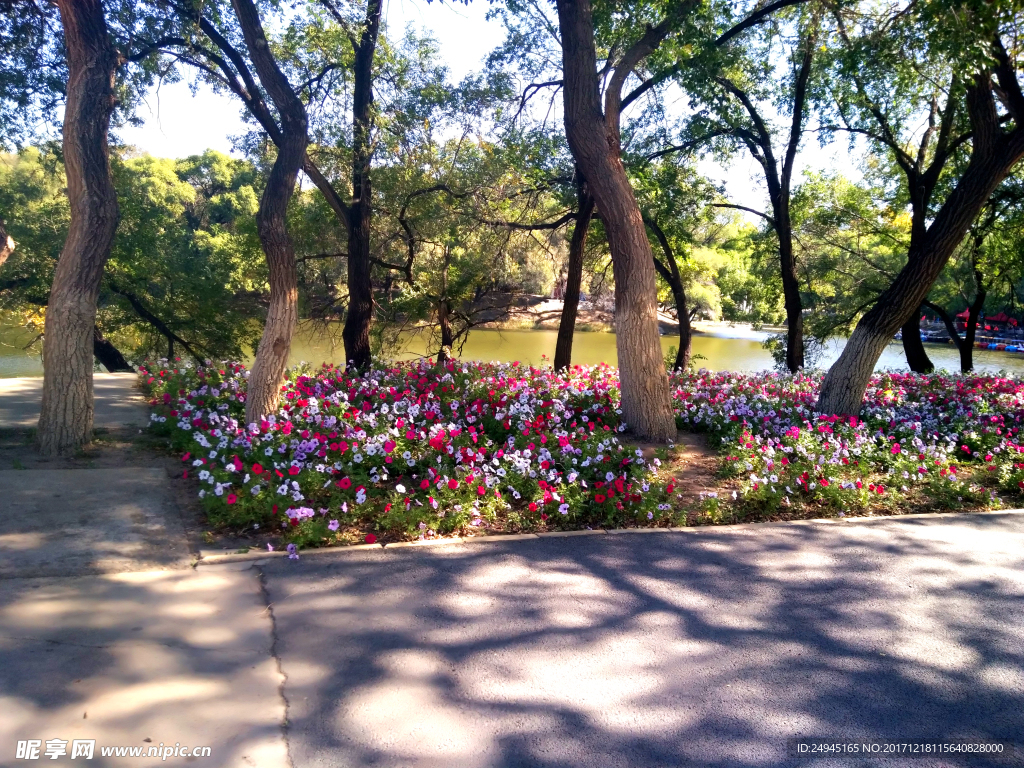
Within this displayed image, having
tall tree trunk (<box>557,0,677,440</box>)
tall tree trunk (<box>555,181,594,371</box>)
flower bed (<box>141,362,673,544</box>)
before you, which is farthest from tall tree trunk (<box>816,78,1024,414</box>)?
tall tree trunk (<box>555,181,594,371</box>)

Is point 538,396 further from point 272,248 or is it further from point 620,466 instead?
point 272,248

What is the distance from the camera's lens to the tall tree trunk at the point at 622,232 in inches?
308

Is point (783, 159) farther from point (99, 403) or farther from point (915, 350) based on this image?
point (99, 403)

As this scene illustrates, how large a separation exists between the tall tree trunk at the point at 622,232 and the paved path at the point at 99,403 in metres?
5.53

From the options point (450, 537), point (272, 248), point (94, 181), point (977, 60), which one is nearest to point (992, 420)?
point (977, 60)

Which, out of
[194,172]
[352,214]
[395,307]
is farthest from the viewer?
[194,172]

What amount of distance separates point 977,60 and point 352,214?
8.09 m

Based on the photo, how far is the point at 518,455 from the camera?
6.05 metres

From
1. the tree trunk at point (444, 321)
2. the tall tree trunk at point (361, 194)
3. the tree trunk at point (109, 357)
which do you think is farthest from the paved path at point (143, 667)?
the tree trunk at point (109, 357)

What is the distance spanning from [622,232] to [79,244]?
540 cm

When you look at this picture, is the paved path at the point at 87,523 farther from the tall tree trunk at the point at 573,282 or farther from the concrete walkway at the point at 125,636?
the tall tree trunk at the point at 573,282

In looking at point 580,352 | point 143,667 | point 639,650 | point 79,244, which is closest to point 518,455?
point 639,650

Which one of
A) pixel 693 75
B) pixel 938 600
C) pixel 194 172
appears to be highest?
pixel 194 172

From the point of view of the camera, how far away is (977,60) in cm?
741
